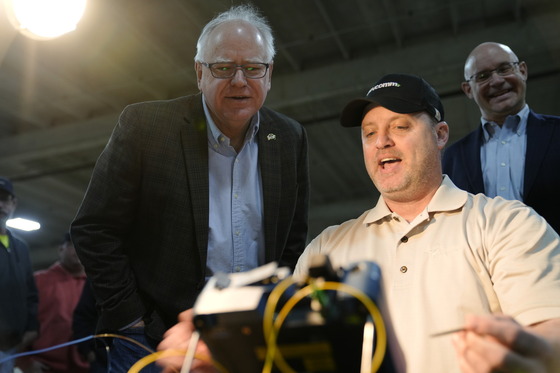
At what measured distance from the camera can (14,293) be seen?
361 centimetres

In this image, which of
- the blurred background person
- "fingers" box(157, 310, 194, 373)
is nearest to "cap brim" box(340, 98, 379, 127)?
"fingers" box(157, 310, 194, 373)

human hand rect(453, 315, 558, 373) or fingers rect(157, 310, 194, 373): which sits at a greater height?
fingers rect(157, 310, 194, 373)

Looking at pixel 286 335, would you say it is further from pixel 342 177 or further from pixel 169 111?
pixel 342 177

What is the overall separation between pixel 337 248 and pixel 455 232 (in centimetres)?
31

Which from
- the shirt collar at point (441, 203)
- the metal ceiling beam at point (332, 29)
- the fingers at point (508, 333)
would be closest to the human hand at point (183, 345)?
the fingers at point (508, 333)

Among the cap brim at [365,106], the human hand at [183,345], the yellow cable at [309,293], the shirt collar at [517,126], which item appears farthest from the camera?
the shirt collar at [517,126]

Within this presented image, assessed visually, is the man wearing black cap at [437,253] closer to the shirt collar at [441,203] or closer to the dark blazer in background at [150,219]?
the shirt collar at [441,203]

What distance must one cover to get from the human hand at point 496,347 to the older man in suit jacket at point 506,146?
1.61m

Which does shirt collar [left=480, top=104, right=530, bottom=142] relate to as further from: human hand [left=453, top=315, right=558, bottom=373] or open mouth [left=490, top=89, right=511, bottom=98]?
human hand [left=453, top=315, right=558, bottom=373]

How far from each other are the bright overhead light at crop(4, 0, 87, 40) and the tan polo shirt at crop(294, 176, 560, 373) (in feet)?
6.26

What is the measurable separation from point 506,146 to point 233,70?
4.07 ft

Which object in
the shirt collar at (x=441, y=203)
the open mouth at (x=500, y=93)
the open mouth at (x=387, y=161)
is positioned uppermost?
the open mouth at (x=500, y=93)

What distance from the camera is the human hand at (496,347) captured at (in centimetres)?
73

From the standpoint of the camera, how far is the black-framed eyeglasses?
6.41 feet
